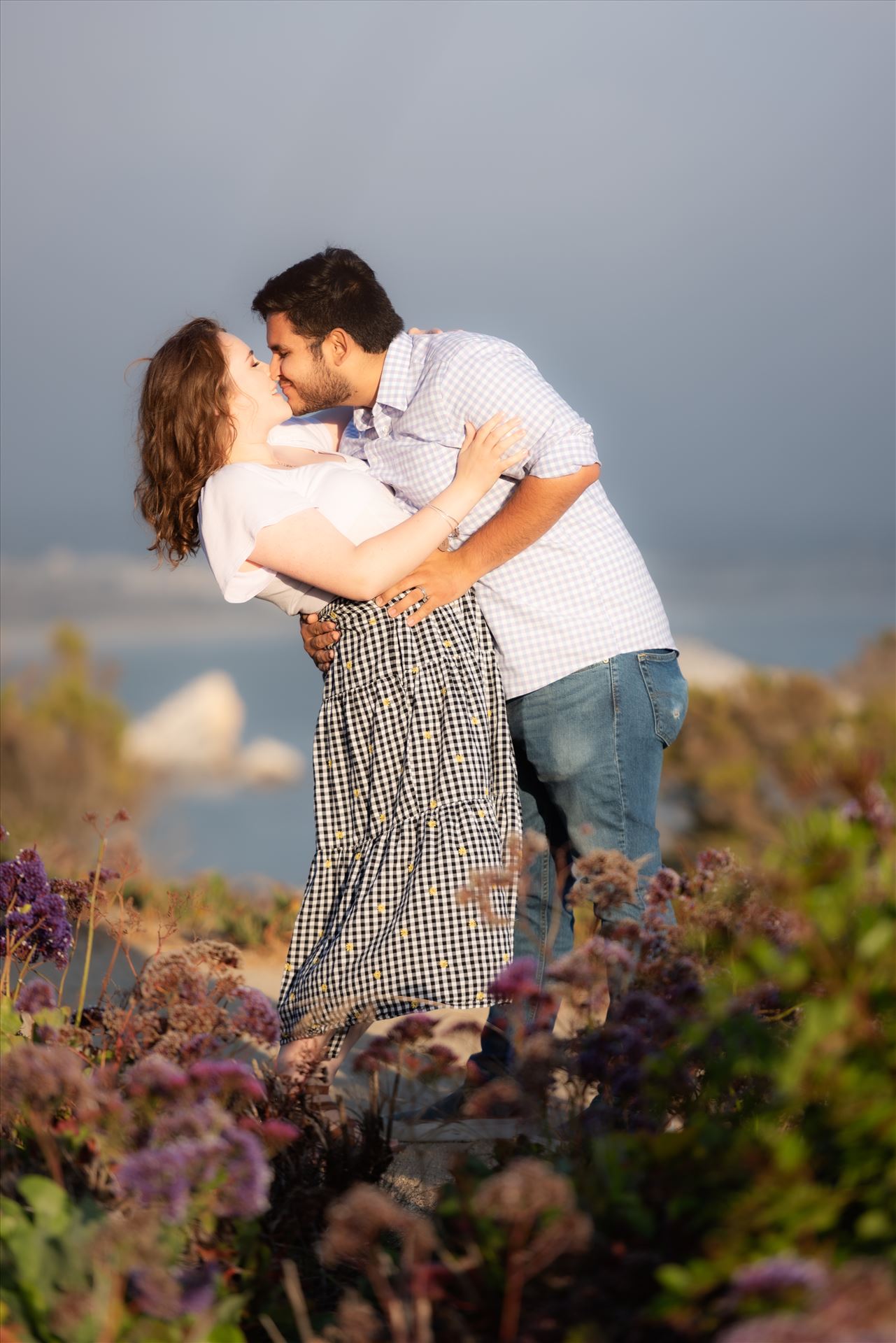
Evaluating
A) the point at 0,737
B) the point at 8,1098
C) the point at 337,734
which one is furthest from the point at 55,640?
the point at 8,1098

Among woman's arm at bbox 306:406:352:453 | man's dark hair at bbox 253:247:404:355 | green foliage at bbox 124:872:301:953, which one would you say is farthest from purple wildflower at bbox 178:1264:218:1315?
green foliage at bbox 124:872:301:953

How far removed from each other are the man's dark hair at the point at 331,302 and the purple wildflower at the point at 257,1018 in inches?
71.9

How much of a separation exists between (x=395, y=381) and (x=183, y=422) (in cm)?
62

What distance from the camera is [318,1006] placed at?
3008mm

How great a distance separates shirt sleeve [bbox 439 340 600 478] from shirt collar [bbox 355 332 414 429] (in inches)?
8.1

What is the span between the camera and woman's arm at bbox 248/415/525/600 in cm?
299

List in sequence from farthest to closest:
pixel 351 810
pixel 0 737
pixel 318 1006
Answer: pixel 0 737
pixel 351 810
pixel 318 1006

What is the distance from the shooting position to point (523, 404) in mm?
3217

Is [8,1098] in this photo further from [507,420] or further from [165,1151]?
[507,420]

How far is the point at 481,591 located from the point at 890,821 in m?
2.00

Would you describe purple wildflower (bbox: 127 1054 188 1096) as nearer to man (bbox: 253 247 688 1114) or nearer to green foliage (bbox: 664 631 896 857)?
man (bbox: 253 247 688 1114)

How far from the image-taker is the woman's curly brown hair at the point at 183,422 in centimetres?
322

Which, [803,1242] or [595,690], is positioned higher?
[595,690]

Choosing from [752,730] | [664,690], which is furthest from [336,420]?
[752,730]
